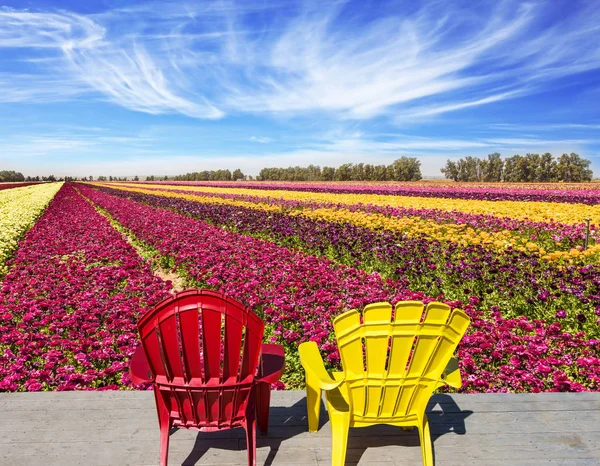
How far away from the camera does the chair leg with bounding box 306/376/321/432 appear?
2666 millimetres

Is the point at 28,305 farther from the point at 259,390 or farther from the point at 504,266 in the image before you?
the point at 504,266

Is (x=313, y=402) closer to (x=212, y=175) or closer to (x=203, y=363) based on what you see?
(x=203, y=363)

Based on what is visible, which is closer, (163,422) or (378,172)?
(163,422)

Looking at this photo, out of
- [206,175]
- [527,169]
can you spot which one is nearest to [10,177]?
[206,175]

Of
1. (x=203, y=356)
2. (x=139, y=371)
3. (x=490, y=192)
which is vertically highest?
(x=490, y=192)

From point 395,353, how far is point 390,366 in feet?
0.30

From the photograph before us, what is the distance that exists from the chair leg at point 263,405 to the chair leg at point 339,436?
1.48 feet

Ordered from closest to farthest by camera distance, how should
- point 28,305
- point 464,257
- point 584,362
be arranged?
point 584,362
point 28,305
point 464,257

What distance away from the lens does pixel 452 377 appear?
2.51 metres

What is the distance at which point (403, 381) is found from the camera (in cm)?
238

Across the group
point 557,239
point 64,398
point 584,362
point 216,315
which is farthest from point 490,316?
point 557,239

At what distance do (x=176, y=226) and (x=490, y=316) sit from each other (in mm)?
9360

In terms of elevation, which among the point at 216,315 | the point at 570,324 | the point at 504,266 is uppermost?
the point at 216,315

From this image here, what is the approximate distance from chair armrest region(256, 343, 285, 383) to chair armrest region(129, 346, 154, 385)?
2.02ft
